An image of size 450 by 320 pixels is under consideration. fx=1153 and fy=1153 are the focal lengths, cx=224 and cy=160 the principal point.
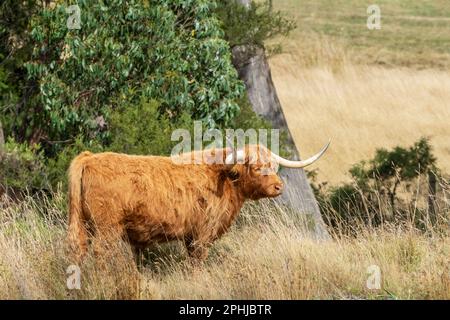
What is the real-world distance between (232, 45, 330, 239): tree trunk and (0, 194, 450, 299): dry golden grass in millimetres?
6040

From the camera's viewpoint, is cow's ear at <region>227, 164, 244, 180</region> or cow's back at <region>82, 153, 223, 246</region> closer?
cow's back at <region>82, 153, 223, 246</region>

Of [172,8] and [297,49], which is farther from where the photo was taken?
[297,49]

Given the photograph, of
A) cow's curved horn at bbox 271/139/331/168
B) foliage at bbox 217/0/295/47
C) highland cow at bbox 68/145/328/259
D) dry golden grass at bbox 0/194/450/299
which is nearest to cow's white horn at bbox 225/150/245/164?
highland cow at bbox 68/145/328/259

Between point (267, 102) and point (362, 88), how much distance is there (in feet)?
43.3

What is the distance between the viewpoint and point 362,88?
30047 mm

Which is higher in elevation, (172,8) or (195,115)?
(172,8)

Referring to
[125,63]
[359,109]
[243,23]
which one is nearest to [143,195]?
[125,63]

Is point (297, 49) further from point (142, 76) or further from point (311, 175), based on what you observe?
point (142, 76)

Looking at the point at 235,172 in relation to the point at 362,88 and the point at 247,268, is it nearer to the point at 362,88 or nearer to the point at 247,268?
the point at 247,268

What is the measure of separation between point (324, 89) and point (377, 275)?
66.3 ft

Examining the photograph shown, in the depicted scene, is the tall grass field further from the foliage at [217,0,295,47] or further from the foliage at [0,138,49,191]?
the foliage at [217,0,295,47]

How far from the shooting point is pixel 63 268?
8906 mm

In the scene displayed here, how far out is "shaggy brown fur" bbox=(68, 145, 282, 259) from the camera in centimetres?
902
